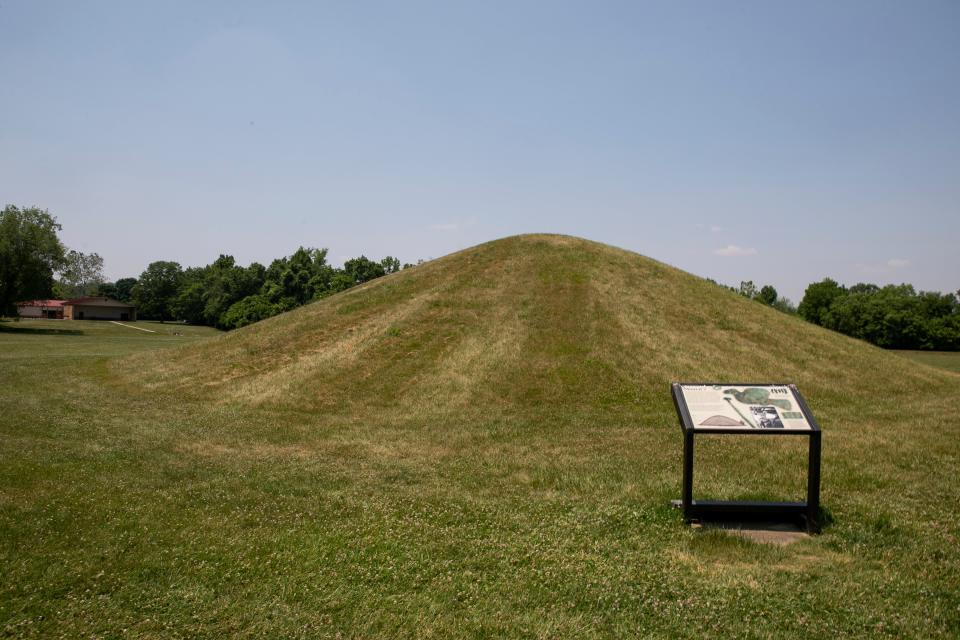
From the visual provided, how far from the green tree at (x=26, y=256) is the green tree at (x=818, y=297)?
120 m

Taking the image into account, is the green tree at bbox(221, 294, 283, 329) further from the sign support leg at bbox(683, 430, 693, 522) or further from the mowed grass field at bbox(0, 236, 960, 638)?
the sign support leg at bbox(683, 430, 693, 522)

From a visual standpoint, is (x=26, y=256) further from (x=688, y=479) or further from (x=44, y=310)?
(x=688, y=479)

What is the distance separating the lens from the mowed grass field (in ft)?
20.4

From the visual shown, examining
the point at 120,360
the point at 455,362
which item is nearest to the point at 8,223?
the point at 120,360

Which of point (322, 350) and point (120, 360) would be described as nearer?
point (322, 350)

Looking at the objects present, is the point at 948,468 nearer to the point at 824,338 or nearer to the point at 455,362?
the point at 455,362

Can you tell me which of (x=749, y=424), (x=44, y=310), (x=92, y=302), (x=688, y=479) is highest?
(x=92, y=302)

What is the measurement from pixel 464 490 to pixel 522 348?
13.0 meters

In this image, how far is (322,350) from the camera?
2467 cm

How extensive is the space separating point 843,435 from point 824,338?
1406 centimetres

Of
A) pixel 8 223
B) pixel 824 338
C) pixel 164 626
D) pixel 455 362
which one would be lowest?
pixel 164 626

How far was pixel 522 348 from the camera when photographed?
914 inches

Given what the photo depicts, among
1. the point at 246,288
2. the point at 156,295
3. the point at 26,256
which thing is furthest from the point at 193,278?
the point at 26,256

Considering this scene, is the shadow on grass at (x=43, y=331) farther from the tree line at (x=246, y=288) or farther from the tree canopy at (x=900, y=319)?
the tree canopy at (x=900, y=319)
